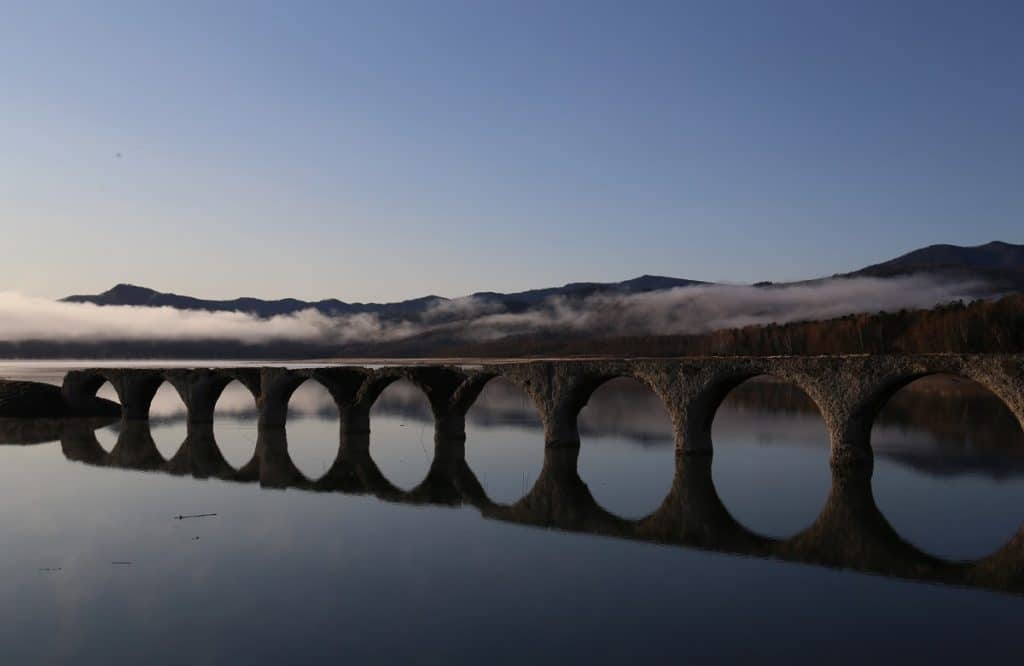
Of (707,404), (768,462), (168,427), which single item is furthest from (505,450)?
(168,427)

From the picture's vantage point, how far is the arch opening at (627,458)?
88.0 ft

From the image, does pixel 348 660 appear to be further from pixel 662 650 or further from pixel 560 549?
pixel 560 549

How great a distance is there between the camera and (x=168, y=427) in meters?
51.9

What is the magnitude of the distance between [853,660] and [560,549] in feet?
27.4

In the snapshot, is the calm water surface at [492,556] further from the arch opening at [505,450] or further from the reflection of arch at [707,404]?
the reflection of arch at [707,404]

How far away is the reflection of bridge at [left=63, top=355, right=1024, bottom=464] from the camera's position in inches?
1078

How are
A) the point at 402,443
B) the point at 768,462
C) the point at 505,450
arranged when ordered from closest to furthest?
the point at 768,462
the point at 505,450
the point at 402,443

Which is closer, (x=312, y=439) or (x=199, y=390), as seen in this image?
(x=312, y=439)

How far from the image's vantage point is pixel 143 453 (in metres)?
38.8

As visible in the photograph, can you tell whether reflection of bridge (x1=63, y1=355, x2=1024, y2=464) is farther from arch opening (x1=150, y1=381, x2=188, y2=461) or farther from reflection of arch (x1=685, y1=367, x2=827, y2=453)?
arch opening (x1=150, y1=381, x2=188, y2=461)

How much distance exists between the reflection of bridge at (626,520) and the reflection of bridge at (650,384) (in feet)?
3.80

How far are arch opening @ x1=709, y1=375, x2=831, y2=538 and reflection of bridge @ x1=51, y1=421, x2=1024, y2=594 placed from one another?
0.46 metres

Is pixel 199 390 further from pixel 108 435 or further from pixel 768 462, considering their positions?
pixel 768 462

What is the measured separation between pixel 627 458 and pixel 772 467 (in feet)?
20.1
